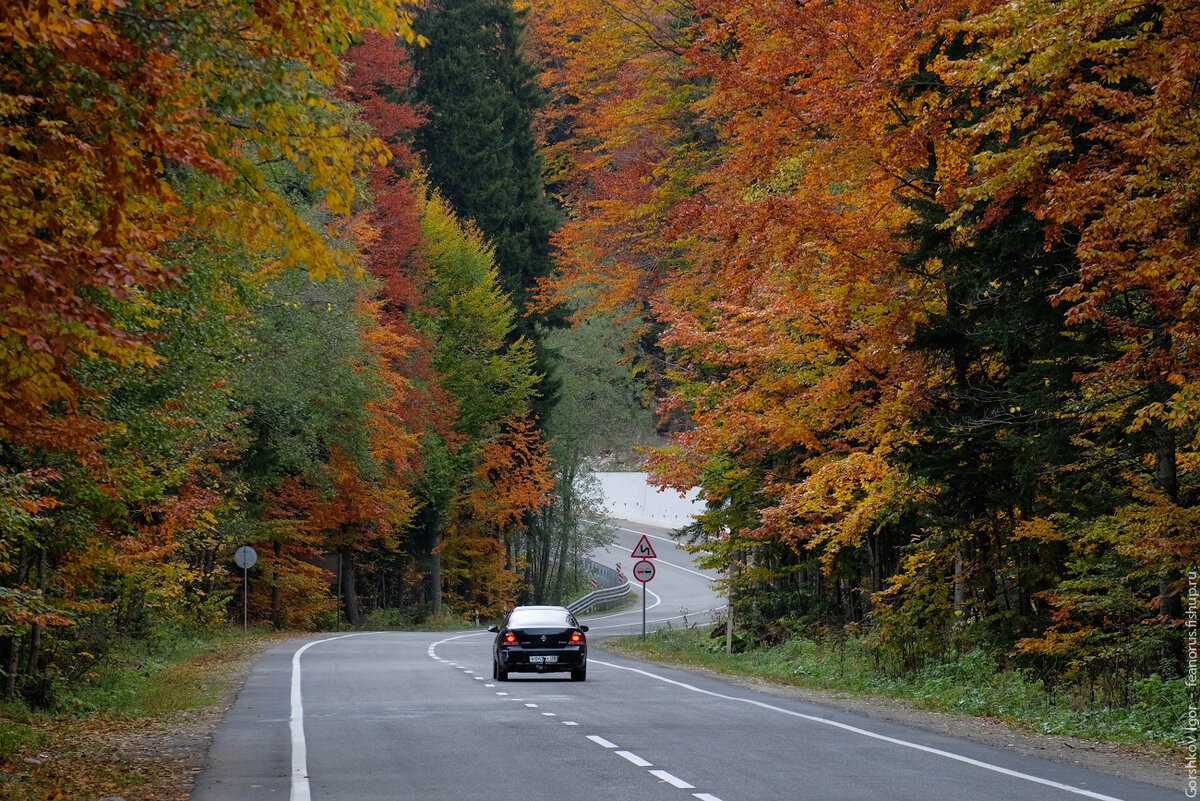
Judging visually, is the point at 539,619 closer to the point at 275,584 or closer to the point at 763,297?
the point at 763,297

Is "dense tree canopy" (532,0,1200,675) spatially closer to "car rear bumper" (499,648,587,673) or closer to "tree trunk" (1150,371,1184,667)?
"tree trunk" (1150,371,1184,667)

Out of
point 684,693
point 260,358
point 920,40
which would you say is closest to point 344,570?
point 260,358

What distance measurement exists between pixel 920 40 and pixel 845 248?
3293 millimetres

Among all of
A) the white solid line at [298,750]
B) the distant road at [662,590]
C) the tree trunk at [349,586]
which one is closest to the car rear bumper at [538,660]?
the white solid line at [298,750]

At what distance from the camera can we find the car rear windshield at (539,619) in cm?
2291

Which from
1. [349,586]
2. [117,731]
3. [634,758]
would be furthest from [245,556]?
[634,758]

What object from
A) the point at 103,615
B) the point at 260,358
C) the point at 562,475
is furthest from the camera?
the point at 562,475

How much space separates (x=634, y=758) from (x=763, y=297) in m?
14.0

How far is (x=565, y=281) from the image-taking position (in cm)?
3881

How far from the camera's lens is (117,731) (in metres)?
15.1

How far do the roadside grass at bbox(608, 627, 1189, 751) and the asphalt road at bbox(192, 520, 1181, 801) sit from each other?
1.96 meters

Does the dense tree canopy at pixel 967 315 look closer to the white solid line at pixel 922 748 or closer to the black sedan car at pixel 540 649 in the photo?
the white solid line at pixel 922 748

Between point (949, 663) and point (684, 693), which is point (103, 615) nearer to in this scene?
point (684, 693)

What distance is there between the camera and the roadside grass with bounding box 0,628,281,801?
414 inches
